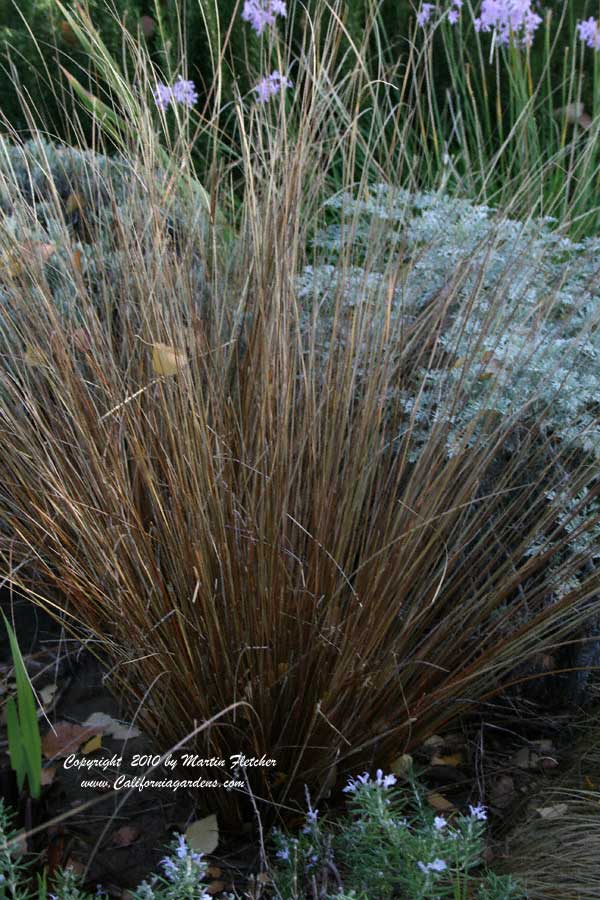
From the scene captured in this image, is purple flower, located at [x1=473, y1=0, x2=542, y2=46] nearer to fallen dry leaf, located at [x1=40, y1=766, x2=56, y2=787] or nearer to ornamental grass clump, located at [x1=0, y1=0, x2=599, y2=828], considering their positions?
ornamental grass clump, located at [x1=0, y1=0, x2=599, y2=828]

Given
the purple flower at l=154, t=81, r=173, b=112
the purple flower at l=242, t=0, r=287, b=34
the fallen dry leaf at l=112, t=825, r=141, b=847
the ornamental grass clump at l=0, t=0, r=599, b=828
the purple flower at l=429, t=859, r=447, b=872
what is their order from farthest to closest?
1. the purple flower at l=242, t=0, r=287, b=34
2. the purple flower at l=154, t=81, r=173, b=112
3. the fallen dry leaf at l=112, t=825, r=141, b=847
4. the ornamental grass clump at l=0, t=0, r=599, b=828
5. the purple flower at l=429, t=859, r=447, b=872

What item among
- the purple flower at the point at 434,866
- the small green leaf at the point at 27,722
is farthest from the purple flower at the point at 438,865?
the small green leaf at the point at 27,722

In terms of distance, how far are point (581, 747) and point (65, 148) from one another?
200 cm

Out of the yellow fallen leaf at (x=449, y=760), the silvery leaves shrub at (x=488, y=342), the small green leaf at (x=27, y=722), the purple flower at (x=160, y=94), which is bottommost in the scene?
the yellow fallen leaf at (x=449, y=760)

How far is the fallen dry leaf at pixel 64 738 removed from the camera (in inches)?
78.9

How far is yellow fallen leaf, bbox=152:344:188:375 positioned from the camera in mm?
1755

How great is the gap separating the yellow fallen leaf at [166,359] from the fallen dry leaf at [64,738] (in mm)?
813

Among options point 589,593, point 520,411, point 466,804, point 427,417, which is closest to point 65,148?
point 427,417

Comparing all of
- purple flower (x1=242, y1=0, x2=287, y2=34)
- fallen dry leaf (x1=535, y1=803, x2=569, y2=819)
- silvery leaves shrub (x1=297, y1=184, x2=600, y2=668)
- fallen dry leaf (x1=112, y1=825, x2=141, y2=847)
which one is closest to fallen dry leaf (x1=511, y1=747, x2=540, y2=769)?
fallen dry leaf (x1=535, y1=803, x2=569, y2=819)

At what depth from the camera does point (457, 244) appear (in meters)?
2.39

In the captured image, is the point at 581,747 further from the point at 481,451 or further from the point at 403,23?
the point at 403,23

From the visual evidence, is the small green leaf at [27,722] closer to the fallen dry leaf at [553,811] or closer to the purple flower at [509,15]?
the fallen dry leaf at [553,811]

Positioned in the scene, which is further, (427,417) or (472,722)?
(472,722)

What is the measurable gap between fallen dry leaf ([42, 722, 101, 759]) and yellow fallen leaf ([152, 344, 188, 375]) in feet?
2.67
